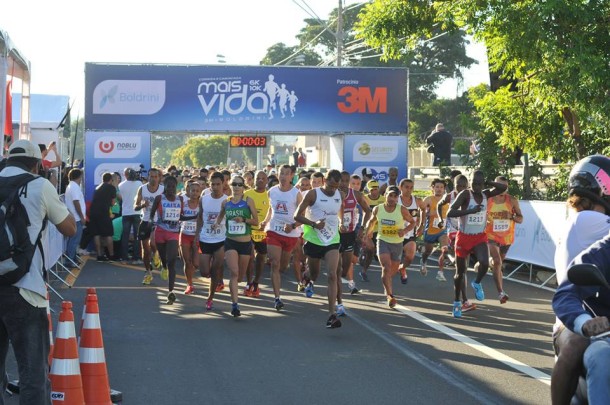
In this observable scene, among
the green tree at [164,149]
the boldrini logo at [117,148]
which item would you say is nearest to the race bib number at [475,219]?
the boldrini logo at [117,148]

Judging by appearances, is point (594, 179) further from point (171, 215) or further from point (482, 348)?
point (171, 215)

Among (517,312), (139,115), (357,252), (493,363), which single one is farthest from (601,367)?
(139,115)

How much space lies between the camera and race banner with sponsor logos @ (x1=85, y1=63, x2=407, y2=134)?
→ 26.8m

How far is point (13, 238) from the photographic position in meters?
6.23

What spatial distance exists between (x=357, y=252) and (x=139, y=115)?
10411 mm

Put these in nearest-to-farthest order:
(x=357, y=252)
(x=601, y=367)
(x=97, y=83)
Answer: (x=601, y=367), (x=357, y=252), (x=97, y=83)

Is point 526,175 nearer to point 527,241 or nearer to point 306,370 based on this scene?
point 527,241

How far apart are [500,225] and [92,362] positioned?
30.2 feet

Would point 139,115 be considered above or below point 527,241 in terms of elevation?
above

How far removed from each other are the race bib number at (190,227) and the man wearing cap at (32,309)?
8782 mm

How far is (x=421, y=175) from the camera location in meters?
37.7

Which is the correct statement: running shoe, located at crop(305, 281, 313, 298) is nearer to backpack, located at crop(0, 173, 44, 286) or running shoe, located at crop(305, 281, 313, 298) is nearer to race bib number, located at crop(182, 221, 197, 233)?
race bib number, located at crop(182, 221, 197, 233)

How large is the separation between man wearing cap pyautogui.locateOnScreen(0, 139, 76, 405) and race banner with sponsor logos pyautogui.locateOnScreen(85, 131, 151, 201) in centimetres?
2000

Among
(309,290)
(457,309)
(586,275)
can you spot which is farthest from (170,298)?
(586,275)
